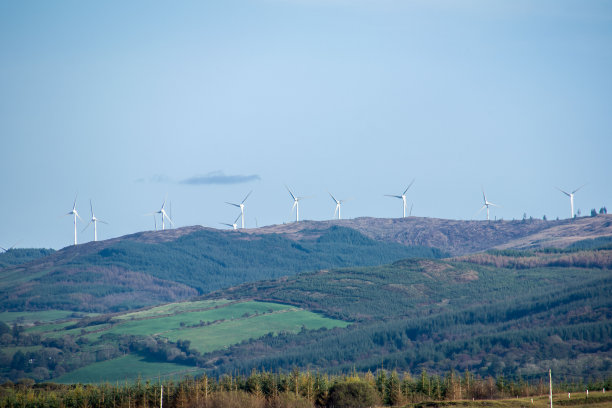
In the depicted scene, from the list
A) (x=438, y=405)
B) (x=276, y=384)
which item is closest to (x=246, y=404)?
(x=276, y=384)

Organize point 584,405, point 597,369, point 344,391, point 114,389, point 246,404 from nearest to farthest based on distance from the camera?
1. point 584,405
2. point 246,404
3. point 344,391
4. point 114,389
5. point 597,369

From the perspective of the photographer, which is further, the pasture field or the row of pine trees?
the row of pine trees

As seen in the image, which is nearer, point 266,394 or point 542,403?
point 542,403

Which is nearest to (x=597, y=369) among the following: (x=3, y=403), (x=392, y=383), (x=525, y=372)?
(x=525, y=372)

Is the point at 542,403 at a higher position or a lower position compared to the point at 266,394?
lower

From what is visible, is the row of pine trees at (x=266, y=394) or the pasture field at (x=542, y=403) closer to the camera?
the pasture field at (x=542, y=403)

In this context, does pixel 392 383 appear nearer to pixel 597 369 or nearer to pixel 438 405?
pixel 438 405

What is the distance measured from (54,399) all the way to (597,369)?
118554 mm

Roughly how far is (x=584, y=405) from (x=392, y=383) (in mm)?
31171

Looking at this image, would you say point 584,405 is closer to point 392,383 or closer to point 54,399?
point 392,383

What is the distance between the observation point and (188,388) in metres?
117

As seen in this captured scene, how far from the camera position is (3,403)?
115125 mm

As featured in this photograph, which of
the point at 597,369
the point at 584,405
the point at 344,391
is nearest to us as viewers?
the point at 584,405

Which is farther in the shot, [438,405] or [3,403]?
[3,403]
